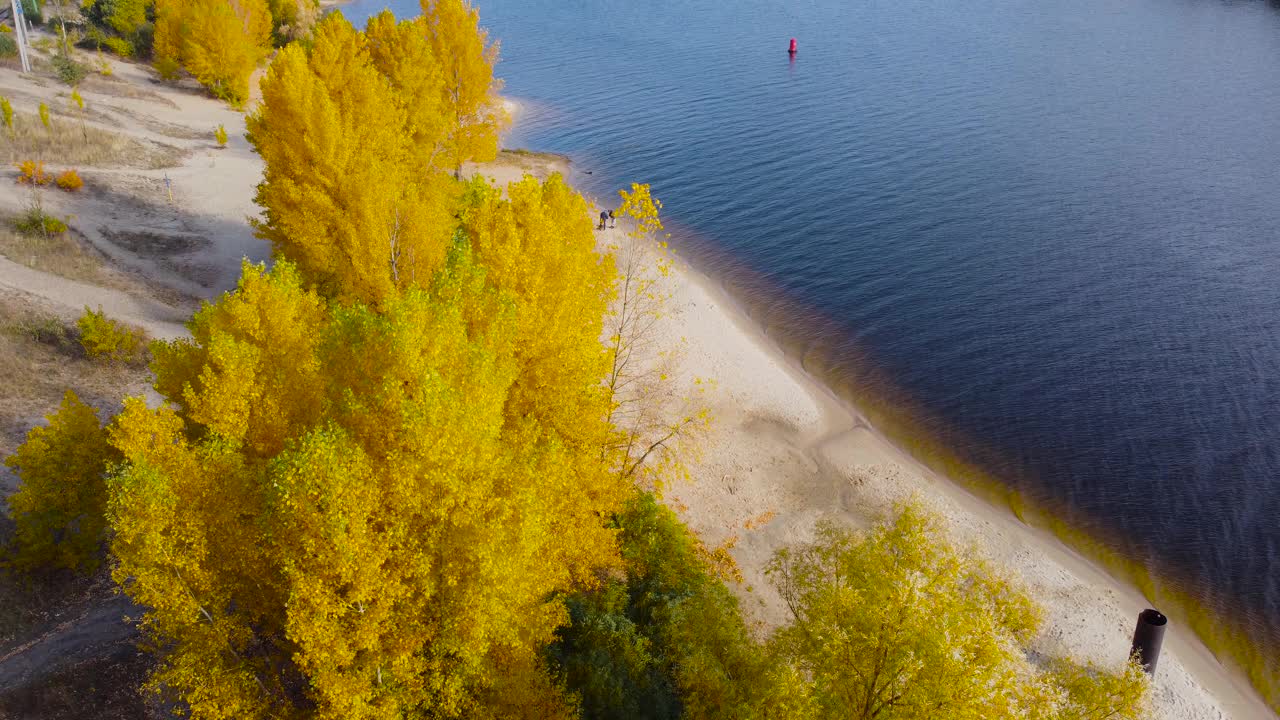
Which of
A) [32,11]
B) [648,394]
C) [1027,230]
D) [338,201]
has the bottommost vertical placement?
[648,394]

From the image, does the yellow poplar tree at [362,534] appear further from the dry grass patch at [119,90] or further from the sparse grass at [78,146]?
the dry grass patch at [119,90]

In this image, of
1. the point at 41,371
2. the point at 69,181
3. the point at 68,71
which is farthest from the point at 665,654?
the point at 68,71

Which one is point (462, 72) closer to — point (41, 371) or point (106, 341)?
point (106, 341)

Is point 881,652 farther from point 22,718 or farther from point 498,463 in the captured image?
point 22,718

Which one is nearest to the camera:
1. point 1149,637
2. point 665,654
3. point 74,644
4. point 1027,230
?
point 74,644

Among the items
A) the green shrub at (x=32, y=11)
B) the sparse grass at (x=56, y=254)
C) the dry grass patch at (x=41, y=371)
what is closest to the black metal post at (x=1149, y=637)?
the dry grass patch at (x=41, y=371)

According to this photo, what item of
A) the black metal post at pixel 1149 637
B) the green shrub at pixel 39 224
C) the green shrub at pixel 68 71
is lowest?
the black metal post at pixel 1149 637
